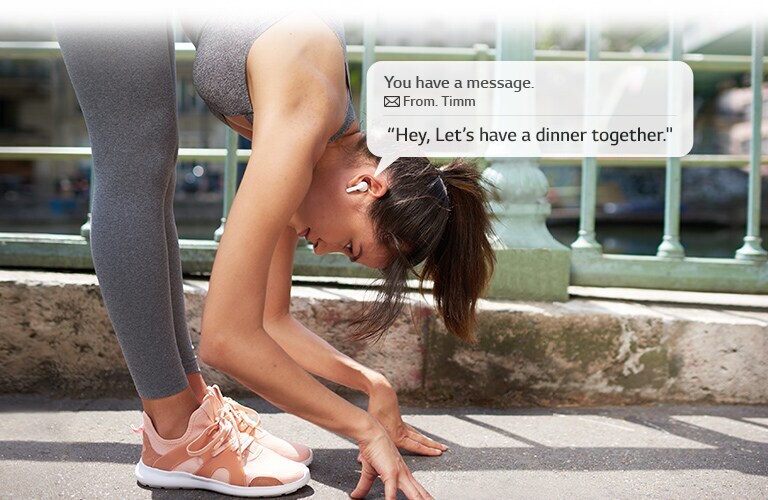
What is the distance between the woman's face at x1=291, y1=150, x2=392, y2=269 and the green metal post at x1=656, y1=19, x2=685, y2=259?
1362 mm

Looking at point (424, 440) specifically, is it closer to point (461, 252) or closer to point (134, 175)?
point (461, 252)

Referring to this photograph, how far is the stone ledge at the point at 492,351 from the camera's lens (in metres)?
2.30

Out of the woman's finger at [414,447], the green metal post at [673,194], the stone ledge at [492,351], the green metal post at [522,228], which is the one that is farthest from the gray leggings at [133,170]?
the green metal post at [673,194]

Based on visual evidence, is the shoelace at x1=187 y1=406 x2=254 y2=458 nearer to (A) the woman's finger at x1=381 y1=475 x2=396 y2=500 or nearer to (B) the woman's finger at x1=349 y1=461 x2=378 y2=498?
(B) the woman's finger at x1=349 y1=461 x2=378 y2=498

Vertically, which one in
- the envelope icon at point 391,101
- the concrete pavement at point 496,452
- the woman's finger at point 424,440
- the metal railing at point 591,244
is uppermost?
the envelope icon at point 391,101

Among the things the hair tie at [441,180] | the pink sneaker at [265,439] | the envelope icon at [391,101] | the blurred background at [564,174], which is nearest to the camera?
the hair tie at [441,180]

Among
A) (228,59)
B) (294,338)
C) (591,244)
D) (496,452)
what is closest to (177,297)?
(294,338)

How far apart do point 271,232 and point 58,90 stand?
3065 cm

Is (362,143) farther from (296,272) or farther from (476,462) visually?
(296,272)

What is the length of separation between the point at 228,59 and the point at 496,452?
3.64 ft

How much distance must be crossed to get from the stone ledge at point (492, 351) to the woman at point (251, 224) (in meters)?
0.55

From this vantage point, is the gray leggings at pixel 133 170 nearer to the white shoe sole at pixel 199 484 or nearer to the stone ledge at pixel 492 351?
the white shoe sole at pixel 199 484

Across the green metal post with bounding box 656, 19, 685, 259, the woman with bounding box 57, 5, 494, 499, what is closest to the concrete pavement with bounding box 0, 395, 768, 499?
the woman with bounding box 57, 5, 494, 499

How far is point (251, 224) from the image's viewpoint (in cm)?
130
